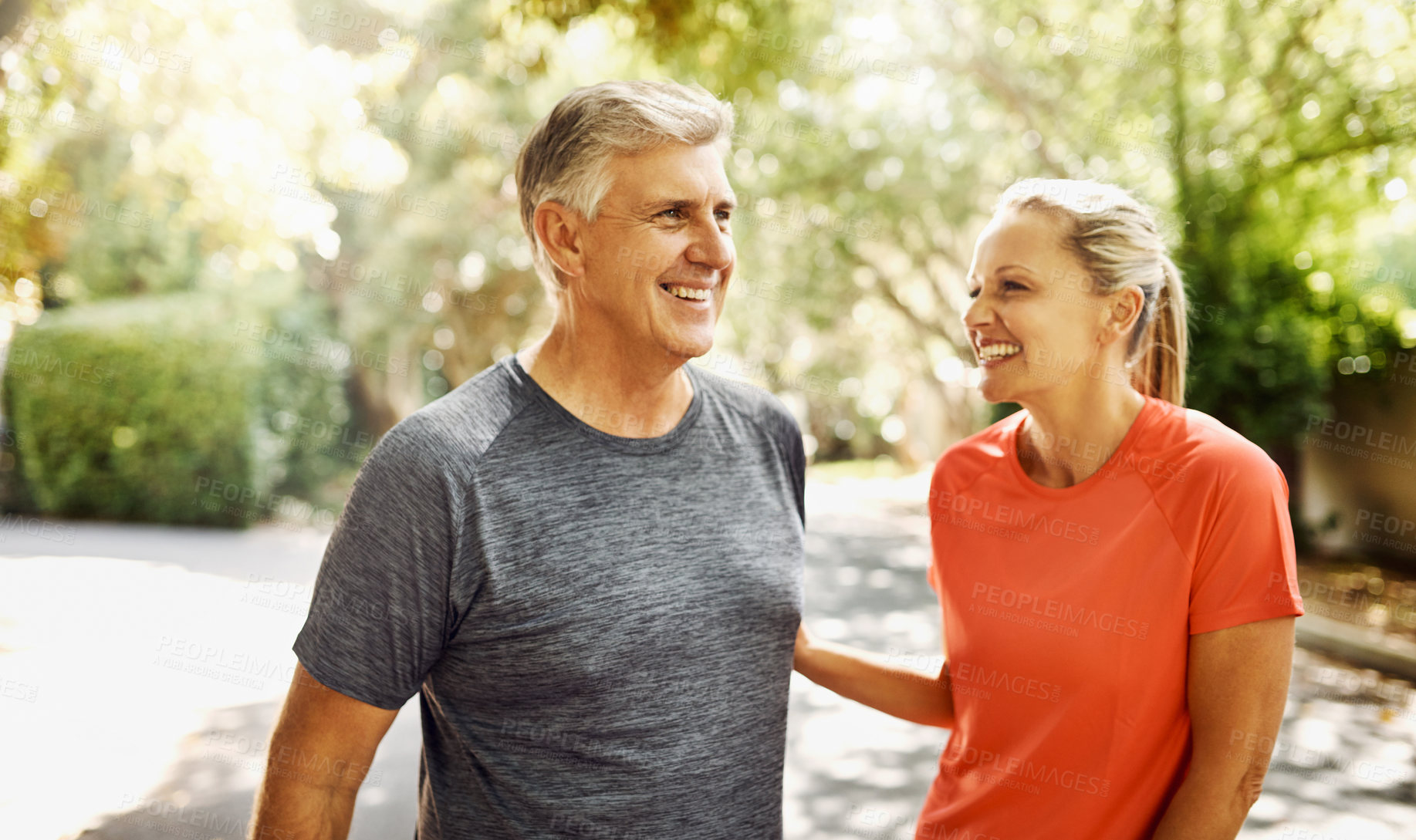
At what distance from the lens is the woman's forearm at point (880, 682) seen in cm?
215

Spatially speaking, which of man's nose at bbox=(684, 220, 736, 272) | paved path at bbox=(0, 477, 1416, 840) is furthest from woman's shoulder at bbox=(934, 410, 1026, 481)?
paved path at bbox=(0, 477, 1416, 840)

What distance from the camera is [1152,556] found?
1704 millimetres

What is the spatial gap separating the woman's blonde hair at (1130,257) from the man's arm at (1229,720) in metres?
0.66

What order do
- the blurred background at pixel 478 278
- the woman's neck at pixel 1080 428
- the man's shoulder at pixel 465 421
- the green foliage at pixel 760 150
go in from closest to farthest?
the man's shoulder at pixel 465 421 < the woman's neck at pixel 1080 428 < the blurred background at pixel 478 278 < the green foliage at pixel 760 150

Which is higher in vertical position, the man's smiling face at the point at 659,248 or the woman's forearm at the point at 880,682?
the man's smiling face at the point at 659,248

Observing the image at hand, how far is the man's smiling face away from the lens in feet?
5.98

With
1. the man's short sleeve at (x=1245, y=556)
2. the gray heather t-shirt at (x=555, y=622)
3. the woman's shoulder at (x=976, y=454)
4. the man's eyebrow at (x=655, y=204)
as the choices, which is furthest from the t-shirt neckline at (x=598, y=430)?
the man's short sleeve at (x=1245, y=556)

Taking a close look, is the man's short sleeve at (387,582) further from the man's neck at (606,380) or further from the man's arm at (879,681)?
the man's arm at (879,681)

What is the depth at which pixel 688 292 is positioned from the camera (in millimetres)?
1902

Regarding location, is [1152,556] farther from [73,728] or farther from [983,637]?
[73,728]

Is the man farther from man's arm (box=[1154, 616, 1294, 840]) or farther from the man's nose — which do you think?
man's arm (box=[1154, 616, 1294, 840])

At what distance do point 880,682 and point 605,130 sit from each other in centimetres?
146

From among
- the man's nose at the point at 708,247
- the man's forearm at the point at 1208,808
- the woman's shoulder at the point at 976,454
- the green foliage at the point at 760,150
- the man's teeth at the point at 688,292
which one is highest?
the green foliage at the point at 760,150

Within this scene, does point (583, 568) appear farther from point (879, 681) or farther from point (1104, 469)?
point (1104, 469)
